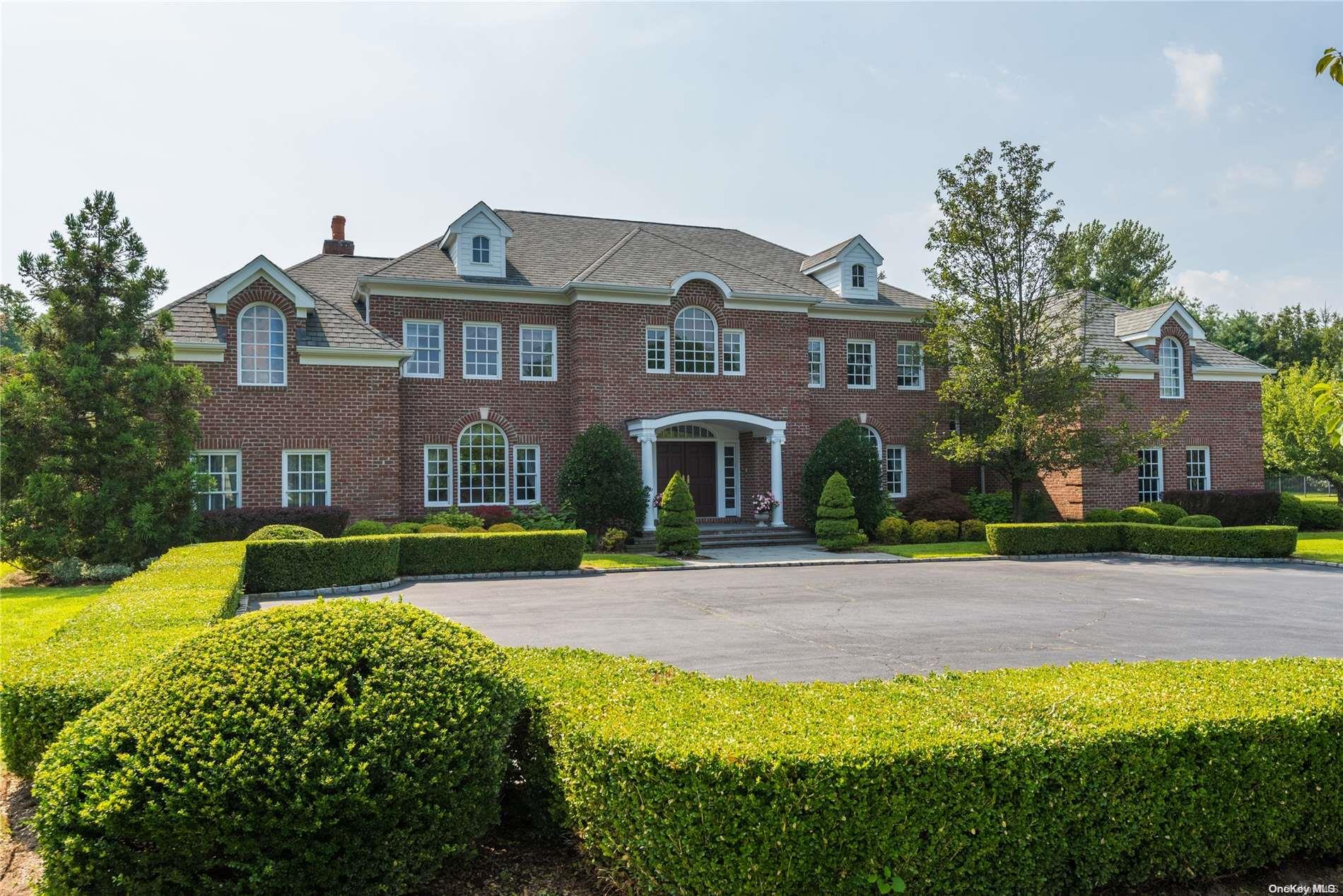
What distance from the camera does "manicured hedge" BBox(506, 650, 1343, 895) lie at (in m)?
→ 3.66

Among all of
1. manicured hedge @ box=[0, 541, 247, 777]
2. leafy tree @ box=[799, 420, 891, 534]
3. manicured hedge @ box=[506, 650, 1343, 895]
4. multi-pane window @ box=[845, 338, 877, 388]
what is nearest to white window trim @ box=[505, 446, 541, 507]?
leafy tree @ box=[799, 420, 891, 534]

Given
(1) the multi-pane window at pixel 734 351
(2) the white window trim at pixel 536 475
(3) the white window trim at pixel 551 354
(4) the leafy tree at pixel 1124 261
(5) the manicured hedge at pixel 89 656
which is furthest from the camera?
(4) the leafy tree at pixel 1124 261

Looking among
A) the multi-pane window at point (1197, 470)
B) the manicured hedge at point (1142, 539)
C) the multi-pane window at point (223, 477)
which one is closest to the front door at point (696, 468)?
the manicured hedge at point (1142, 539)

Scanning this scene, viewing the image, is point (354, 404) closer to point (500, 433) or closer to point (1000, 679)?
point (500, 433)

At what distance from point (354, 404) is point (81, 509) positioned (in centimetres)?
689

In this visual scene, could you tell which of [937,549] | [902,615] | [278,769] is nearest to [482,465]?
[937,549]

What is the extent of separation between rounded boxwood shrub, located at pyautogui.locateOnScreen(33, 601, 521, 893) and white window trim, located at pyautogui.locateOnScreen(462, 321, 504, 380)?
19.9 meters

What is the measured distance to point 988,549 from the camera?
2205 centimetres

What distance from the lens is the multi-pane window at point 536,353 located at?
24.2m

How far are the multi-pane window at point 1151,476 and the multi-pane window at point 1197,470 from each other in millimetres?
1228

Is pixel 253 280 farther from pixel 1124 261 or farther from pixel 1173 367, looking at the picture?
pixel 1124 261

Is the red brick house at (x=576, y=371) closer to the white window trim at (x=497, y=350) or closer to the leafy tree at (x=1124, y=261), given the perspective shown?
the white window trim at (x=497, y=350)

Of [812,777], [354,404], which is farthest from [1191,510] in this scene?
[812,777]

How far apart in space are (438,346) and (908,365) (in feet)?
47.1
